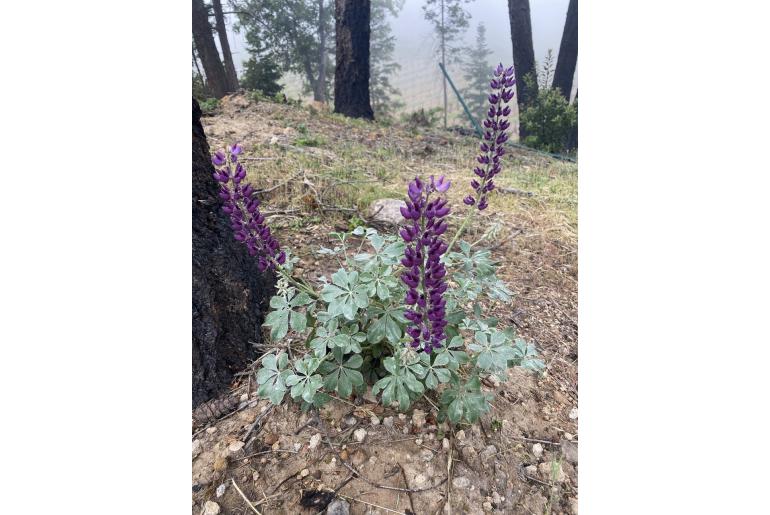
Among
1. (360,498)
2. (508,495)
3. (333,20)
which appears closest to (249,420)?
(360,498)

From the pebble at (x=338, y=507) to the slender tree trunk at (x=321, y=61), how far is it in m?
3.01

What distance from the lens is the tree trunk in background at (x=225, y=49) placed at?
1981 millimetres

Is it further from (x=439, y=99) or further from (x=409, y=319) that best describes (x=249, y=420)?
(x=439, y=99)

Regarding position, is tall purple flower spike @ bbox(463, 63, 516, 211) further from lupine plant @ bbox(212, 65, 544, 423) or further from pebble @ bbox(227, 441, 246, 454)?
pebble @ bbox(227, 441, 246, 454)

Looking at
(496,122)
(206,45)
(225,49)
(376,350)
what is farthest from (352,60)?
(376,350)

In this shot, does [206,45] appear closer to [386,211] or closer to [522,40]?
[386,211]

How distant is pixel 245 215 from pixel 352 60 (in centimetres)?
250

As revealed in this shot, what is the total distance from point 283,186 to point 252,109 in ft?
3.16

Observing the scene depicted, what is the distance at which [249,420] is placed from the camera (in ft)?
4.32

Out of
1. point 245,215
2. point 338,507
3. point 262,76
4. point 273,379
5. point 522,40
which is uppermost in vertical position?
point 522,40

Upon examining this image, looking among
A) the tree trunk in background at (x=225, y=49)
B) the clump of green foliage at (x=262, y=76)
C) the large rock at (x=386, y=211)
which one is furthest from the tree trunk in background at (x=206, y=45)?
the large rock at (x=386, y=211)

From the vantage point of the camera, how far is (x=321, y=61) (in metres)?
3.28


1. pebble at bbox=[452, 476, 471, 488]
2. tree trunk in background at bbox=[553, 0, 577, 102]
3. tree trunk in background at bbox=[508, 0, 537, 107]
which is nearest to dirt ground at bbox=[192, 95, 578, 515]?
pebble at bbox=[452, 476, 471, 488]

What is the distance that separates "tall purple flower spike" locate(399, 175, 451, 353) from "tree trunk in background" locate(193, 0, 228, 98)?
1.58 m
